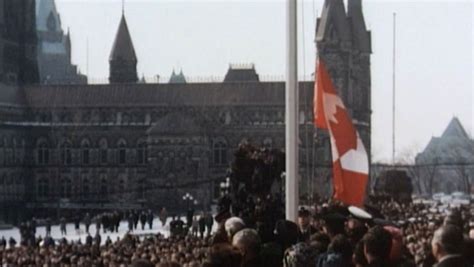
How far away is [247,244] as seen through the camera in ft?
27.1

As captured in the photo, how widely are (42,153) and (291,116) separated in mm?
72556

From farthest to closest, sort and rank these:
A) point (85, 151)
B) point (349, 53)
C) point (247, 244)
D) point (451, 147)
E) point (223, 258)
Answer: point (451, 147), point (85, 151), point (349, 53), point (247, 244), point (223, 258)

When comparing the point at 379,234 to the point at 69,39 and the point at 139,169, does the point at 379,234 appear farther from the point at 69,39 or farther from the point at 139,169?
the point at 69,39

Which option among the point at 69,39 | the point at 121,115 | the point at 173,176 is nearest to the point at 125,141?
the point at 121,115

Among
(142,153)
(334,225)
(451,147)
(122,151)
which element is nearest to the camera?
(334,225)

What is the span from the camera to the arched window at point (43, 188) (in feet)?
270

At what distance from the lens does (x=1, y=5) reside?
84.4 metres

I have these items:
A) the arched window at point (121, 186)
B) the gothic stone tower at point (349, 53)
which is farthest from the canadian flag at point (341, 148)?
the arched window at point (121, 186)

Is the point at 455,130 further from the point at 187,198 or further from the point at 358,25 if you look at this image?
the point at 187,198

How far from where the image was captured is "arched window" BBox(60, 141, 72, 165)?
8444cm

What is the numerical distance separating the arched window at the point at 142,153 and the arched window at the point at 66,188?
4776mm

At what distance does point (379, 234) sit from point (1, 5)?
79.1 m

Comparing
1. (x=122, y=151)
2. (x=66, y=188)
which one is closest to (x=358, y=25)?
(x=122, y=151)

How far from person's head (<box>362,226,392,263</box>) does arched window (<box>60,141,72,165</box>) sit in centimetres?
7760
